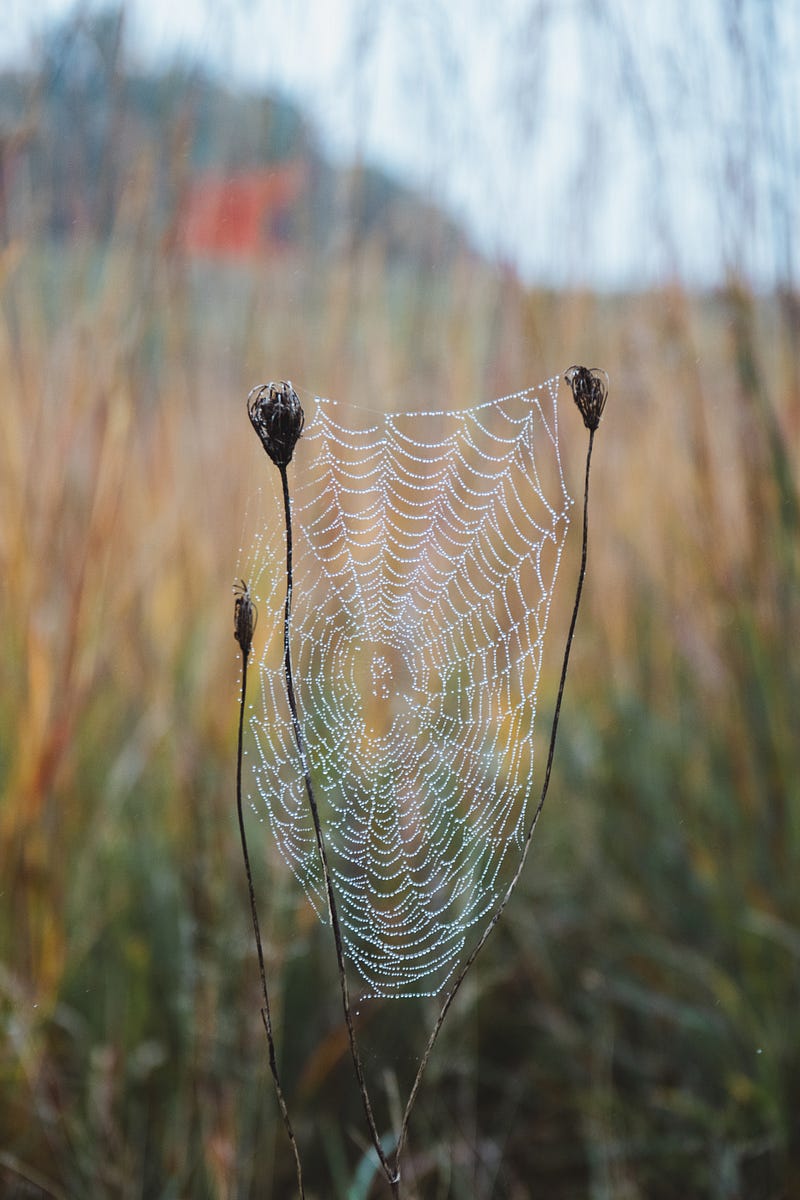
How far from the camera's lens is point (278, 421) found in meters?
0.55

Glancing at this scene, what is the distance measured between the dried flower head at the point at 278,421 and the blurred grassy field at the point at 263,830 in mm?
764

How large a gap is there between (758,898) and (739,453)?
20.2 inches

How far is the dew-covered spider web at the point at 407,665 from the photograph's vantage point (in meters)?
1.48

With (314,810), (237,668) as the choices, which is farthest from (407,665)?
(314,810)

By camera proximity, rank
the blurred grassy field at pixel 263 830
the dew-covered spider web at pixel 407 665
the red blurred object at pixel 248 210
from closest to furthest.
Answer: the blurred grassy field at pixel 263 830 < the dew-covered spider web at pixel 407 665 < the red blurred object at pixel 248 210

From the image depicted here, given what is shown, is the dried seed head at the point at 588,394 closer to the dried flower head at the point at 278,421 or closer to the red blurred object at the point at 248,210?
the dried flower head at the point at 278,421

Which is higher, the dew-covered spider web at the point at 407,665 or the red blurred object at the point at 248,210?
the red blurred object at the point at 248,210

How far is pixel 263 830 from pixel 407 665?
1.01ft

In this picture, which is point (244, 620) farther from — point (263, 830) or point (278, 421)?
point (263, 830)

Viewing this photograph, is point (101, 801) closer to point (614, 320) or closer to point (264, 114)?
point (264, 114)

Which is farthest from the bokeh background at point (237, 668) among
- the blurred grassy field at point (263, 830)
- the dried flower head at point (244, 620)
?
the dried flower head at point (244, 620)

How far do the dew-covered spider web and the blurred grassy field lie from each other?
7 cm

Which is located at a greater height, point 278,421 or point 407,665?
point 278,421

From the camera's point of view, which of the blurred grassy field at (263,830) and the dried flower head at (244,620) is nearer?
the dried flower head at (244,620)
